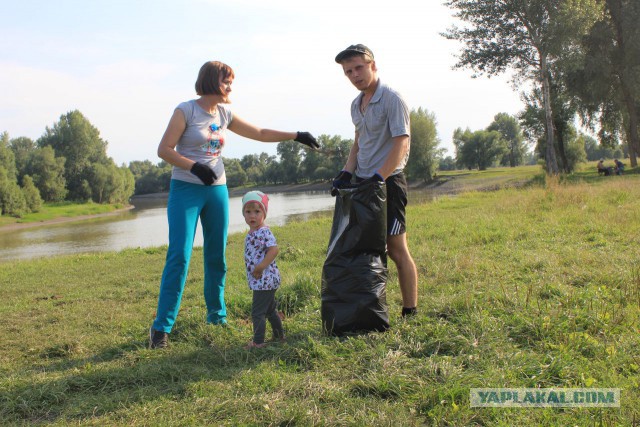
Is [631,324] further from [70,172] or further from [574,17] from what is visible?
[70,172]

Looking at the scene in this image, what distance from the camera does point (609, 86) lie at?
84.3 feet

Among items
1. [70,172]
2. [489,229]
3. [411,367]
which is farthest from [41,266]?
[70,172]

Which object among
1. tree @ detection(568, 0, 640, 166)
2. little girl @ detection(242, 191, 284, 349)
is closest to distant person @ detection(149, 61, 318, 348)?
little girl @ detection(242, 191, 284, 349)

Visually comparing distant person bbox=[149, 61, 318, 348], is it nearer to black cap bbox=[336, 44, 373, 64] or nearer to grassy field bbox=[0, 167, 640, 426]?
grassy field bbox=[0, 167, 640, 426]

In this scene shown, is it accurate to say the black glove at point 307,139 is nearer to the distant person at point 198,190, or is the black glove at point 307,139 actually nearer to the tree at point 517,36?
the distant person at point 198,190

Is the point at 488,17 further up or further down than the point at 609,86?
further up

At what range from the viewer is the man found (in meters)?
3.28

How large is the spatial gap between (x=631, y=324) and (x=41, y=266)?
11.1 m

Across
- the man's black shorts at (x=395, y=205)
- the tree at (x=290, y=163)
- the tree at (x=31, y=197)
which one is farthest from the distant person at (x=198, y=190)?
the tree at (x=290, y=163)

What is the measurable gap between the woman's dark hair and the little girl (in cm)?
93

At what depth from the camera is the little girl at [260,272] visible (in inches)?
129

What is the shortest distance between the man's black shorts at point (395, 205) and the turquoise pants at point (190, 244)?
1.38 meters

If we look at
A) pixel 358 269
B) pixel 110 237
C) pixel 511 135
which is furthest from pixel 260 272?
pixel 511 135

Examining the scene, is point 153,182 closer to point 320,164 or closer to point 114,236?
point 320,164
